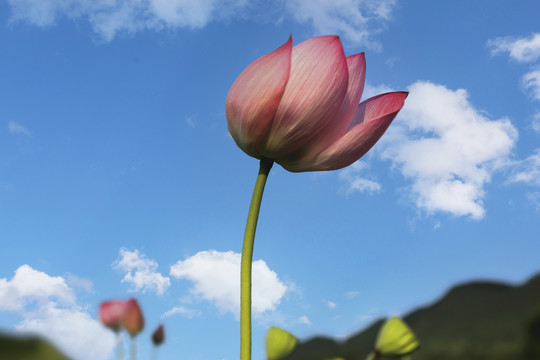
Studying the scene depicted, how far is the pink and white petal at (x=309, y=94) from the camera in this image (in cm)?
67

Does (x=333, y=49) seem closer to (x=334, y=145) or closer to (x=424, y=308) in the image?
(x=334, y=145)

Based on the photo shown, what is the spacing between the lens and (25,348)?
0.27 m

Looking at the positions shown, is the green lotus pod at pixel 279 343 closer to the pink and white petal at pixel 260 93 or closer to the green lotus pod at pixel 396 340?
the green lotus pod at pixel 396 340

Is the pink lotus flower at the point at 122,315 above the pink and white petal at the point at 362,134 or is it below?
below

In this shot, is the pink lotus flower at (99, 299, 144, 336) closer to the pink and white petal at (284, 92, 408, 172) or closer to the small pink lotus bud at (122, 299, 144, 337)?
the small pink lotus bud at (122, 299, 144, 337)

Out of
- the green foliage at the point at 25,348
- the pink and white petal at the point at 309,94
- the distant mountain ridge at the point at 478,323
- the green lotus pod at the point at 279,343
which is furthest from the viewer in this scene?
the pink and white petal at the point at 309,94

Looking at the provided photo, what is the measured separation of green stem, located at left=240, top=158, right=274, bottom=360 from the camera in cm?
59

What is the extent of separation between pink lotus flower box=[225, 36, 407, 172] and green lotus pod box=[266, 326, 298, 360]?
0.26 metres

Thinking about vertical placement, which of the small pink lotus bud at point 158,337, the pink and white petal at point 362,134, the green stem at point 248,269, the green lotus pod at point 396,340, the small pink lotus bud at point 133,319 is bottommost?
the green lotus pod at point 396,340

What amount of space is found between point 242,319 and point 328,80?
1.03 ft

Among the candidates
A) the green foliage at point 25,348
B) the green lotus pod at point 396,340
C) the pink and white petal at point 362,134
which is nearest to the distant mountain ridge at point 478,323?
the green lotus pod at point 396,340

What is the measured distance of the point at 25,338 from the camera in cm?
27

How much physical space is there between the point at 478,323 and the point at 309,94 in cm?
33

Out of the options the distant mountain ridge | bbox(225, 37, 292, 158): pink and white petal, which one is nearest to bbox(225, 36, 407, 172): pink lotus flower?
bbox(225, 37, 292, 158): pink and white petal
